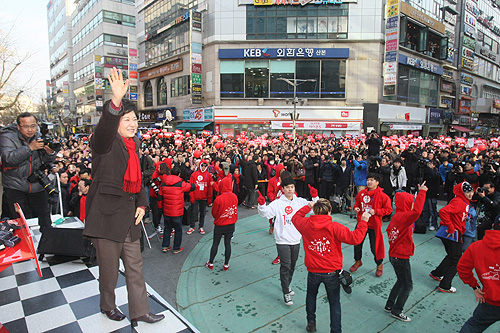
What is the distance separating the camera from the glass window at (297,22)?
2870 cm

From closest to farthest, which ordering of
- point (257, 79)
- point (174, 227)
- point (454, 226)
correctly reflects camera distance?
1. point (454, 226)
2. point (174, 227)
3. point (257, 79)

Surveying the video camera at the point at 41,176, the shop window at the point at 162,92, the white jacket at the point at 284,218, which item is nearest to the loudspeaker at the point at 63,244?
the video camera at the point at 41,176

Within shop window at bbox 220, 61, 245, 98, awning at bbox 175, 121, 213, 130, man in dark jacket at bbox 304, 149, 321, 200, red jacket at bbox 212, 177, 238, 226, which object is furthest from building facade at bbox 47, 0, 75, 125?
red jacket at bbox 212, 177, 238, 226

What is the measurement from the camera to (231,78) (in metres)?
30.0

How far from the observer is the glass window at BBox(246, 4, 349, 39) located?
1130 inches

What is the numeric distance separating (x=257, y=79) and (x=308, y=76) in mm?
5218

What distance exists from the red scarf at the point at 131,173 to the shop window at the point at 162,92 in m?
36.8

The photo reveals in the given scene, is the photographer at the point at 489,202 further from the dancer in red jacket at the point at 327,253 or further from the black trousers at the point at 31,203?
the black trousers at the point at 31,203

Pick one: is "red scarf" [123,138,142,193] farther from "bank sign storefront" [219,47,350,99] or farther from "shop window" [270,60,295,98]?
"shop window" [270,60,295,98]

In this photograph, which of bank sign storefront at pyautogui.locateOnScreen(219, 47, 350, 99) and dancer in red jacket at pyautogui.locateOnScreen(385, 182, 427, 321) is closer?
dancer in red jacket at pyautogui.locateOnScreen(385, 182, 427, 321)

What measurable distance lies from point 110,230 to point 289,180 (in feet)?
8.73

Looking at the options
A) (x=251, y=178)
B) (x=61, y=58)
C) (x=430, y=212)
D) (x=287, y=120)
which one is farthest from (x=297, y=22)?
(x=61, y=58)

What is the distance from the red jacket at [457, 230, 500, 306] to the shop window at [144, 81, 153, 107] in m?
42.3

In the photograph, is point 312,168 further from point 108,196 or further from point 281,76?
point 281,76
